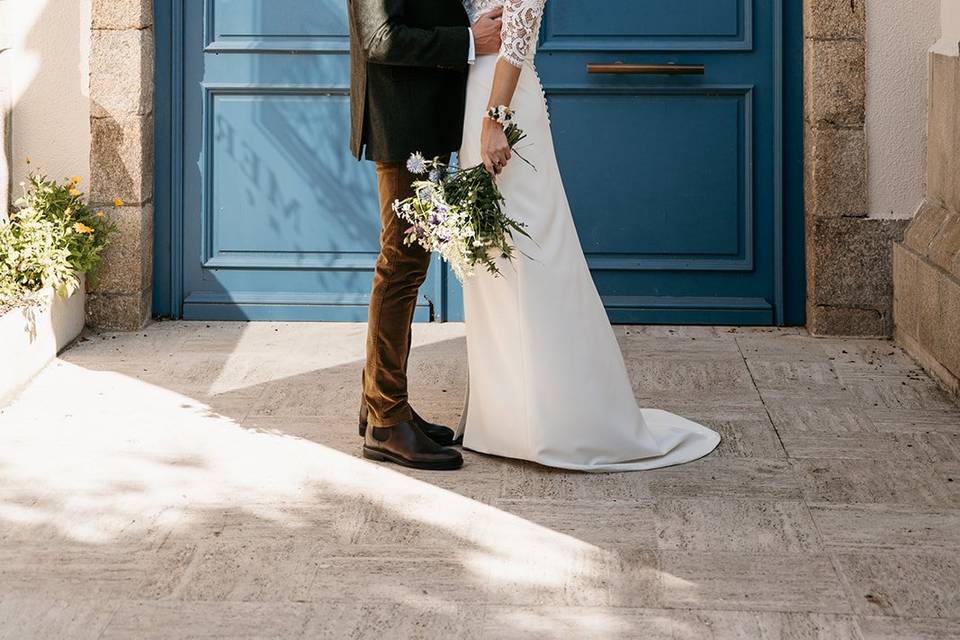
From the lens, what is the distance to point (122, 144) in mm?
6031

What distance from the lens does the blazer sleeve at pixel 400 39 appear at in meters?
3.87

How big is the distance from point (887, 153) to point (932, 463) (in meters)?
2.05

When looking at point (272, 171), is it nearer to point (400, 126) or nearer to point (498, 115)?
point (400, 126)

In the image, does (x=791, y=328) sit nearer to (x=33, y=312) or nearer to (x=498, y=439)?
(x=498, y=439)

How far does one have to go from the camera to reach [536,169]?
4090mm

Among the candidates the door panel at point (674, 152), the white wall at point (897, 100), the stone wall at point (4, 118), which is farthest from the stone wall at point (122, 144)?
the white wall at point (897, 100)

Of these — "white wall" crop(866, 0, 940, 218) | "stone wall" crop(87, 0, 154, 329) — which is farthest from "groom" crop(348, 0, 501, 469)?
"white wall" crop(866, 0, 940, 218)

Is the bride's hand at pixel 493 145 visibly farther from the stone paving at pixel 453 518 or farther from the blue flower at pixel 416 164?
the stone paving at pixel 453 518

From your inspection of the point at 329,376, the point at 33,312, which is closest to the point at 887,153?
the point at 329,376

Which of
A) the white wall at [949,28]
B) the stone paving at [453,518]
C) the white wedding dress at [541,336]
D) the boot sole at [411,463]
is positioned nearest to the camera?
the stone paving at [453,518]

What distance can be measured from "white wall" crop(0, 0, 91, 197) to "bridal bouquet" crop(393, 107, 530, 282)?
2575 mm

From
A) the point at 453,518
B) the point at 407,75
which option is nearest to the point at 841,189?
the point at 407,75

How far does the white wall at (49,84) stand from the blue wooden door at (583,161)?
0.38 metres

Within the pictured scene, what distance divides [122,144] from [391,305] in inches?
92.4
